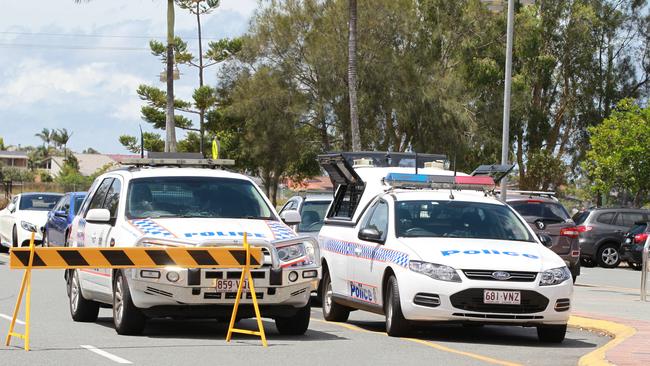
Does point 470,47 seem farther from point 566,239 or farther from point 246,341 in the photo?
point 246,341

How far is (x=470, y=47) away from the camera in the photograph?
2415 inches

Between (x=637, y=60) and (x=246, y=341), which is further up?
(x=637, y=60)

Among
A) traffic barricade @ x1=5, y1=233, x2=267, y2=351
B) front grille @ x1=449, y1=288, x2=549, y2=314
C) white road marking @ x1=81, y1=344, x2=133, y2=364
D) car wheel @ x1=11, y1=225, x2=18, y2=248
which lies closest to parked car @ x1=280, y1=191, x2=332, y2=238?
front grille @ x1=449, y1=288, x2=549, y2=314

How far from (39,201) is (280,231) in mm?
21691

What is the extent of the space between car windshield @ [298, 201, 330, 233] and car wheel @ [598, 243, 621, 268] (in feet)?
57.3

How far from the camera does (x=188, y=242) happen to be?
13.0 m

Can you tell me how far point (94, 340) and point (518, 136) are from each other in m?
53.9

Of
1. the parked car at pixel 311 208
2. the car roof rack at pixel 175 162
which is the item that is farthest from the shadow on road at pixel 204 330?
the parked car at pixel 311 208

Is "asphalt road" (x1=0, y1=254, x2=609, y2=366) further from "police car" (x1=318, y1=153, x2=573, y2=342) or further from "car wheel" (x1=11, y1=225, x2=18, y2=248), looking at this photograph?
"car wheel" (x1=11, y1=225, x2=18, y2=248)

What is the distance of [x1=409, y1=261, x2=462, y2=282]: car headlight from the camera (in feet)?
43.9

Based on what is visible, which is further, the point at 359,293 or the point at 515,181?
the point at 515,181

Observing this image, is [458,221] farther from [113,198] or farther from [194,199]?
[113,198]

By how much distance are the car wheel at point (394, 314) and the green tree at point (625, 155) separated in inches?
1409

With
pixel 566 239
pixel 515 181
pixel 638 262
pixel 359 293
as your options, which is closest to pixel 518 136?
pixel 515 181
